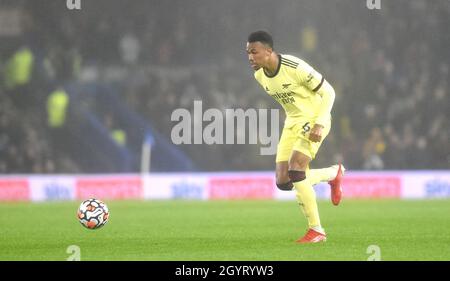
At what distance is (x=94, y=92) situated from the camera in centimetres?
2352

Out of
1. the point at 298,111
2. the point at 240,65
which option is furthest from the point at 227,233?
the point at 240,65

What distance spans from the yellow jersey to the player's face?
269mm

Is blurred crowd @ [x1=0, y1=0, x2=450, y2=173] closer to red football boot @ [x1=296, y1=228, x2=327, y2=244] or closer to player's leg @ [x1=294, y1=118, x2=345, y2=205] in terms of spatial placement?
player's leg @ [x1=294, y1=118, x2=345, y2=205]

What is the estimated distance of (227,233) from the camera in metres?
11.2

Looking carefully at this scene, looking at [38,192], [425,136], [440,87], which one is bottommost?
[38,192]

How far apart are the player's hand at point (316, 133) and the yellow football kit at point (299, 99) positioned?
0.19ft

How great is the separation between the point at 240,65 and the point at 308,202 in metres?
14.6

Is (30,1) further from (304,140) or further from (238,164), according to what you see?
(304,140)

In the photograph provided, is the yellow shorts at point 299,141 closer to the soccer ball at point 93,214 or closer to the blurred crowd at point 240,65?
the soccer ball at point 93,214

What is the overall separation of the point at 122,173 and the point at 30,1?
18.8 feet

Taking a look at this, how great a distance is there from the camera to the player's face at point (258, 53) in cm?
955

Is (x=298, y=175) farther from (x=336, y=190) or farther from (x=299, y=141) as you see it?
(x=336, y=190)

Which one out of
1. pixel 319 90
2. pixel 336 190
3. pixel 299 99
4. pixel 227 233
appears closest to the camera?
pixel 319 90

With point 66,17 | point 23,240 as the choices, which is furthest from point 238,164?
point 23,240
